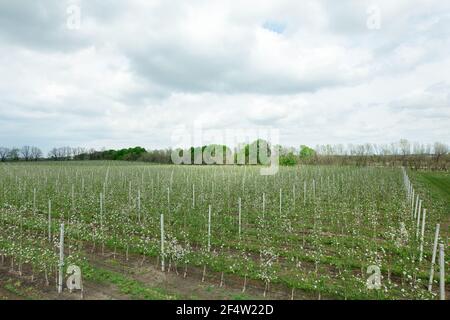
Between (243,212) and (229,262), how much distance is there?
5279mm

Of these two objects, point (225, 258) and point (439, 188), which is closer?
point (225, 258)

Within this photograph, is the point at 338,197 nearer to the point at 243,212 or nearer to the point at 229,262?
the point at 243,212

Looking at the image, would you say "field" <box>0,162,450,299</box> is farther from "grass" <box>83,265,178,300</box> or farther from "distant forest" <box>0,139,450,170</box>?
"distant forest" <box>0,139,450,170</box>

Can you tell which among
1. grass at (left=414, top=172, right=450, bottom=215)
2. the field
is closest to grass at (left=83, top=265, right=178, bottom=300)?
the field

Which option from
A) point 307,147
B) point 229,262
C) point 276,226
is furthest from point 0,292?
point 307,147

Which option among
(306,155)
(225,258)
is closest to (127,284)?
(225,258)

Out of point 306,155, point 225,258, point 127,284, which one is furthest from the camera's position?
point 306,155

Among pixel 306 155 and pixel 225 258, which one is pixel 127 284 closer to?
pixel 225 258

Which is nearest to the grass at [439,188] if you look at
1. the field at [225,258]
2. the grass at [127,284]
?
the field at [225,258]

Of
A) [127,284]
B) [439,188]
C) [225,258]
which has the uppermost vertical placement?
[439,188]

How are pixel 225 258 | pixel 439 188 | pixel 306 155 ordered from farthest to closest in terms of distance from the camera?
pixel 306 155 < pixel 439 188 < pixel 225 258

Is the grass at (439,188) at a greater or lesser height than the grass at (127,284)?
greater

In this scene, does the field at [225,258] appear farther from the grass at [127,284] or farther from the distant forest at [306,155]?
the distant forest at [306,155]

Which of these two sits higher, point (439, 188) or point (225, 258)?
point (439, 188)
